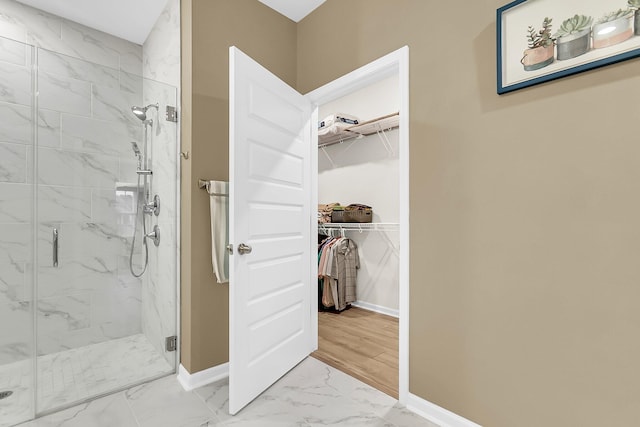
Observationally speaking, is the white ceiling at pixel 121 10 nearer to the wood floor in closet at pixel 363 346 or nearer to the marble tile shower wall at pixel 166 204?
the marble tile shower wall at pixel 166 204

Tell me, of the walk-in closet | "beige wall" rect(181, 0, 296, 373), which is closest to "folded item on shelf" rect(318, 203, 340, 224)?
the walk-in closet

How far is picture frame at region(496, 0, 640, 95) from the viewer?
3.69 ft

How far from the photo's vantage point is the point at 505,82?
1.40m

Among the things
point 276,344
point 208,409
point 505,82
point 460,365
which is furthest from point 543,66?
point 208,409

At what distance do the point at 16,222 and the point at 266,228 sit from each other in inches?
59.2

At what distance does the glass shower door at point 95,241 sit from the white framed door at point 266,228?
703 millimetres

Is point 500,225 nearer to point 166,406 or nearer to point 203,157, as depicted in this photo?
point 203,157

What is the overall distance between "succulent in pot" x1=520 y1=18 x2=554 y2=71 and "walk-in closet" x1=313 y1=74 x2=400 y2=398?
1.76 metres

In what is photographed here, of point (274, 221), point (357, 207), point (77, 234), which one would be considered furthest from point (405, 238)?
point (77, 234)

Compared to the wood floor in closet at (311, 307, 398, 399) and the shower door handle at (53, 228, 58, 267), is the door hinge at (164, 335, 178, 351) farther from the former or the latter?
the wood floor in closet at (311, 307, 398, 399)

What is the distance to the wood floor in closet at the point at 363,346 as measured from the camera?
2.12 meters

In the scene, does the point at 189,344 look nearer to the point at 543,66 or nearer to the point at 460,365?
the point at 460,365

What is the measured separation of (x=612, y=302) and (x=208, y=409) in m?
1.99

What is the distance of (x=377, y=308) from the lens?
Answer: 3598 mm
